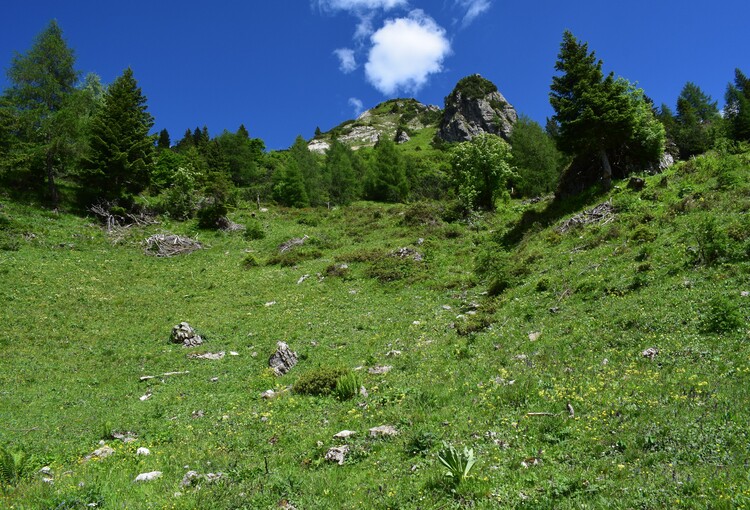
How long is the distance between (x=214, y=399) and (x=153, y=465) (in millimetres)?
4480

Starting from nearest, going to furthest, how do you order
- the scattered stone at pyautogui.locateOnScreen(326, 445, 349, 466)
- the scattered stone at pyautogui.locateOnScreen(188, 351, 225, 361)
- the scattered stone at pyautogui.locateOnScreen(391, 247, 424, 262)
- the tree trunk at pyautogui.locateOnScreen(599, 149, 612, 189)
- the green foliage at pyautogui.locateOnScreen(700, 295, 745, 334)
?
the scattered stone at pyautogui.locateOnScreen(326, 445, 349, 466) → the green foliage at pyautogui.locateOnScreen(700, 295, 745, 334) → the scattered stone at pyautogui.locateOnScreen(188, 351, 225, 361) → the tree trunk at pyautogui.locateOnScreen(599, 149, 612, 189) → the scattered stone at pyautogui.locateOnScreen(391, 247, 424, 262)

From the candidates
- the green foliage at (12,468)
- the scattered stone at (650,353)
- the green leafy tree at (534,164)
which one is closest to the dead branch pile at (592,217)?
the scattered stone at (650,353)

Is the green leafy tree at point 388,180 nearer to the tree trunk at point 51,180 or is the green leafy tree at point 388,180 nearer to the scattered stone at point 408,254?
the scattered stone at point 408,254

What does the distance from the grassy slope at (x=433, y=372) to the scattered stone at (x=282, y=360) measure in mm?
544

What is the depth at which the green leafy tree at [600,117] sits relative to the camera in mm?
29219

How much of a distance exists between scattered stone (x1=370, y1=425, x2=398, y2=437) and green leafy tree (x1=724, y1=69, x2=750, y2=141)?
80.5 metres

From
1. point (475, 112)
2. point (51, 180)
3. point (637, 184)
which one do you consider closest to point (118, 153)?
point (51, 180)

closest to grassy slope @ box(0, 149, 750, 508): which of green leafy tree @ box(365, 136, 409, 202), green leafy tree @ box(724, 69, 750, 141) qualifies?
green leafy tree @ box(365, 136, 409, 202)

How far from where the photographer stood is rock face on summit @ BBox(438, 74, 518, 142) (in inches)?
5861

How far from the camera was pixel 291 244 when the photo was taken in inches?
1619

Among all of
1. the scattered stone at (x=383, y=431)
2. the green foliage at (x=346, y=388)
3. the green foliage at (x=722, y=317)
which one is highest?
the green foliage at (x=722, y=317)

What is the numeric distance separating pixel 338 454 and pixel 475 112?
15906 centimetres

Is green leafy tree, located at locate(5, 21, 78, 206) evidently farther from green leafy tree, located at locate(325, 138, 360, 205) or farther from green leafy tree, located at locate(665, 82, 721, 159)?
green leafy tree, located at locate(665, 82, 721, 159)

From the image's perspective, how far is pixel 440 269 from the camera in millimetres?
29656
